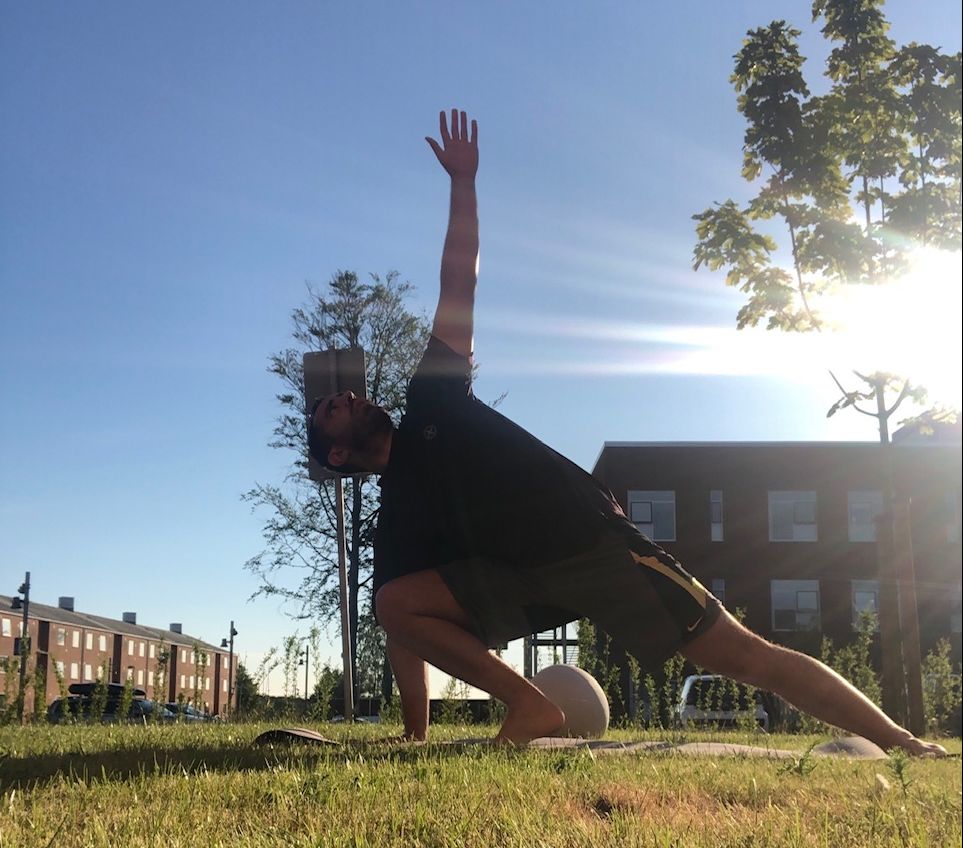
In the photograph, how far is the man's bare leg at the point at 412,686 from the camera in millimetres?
3906

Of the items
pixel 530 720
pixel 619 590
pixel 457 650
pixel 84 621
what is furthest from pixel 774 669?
pixel 84 621

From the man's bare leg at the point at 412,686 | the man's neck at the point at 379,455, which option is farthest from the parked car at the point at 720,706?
the man's neck at the point at 379,455

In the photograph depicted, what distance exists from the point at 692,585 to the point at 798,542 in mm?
33318

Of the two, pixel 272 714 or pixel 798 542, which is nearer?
pixel 272 714

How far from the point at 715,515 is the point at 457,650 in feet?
104

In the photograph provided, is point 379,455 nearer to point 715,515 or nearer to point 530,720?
point 530,720

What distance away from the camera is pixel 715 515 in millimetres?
33906

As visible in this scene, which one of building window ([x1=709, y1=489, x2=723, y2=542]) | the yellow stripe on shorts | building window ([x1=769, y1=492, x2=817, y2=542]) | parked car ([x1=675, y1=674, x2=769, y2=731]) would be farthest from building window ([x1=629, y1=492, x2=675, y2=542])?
the yellow stripe on shorts

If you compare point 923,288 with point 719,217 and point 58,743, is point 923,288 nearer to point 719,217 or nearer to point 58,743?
point 719,217

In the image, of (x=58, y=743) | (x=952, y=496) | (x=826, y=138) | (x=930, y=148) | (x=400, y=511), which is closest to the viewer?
→ (x=952, y=496)

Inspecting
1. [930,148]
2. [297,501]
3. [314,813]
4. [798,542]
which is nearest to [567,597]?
[314,813]

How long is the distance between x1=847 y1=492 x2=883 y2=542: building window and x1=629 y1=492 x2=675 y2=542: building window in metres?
6.42

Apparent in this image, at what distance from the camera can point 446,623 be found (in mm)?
3352

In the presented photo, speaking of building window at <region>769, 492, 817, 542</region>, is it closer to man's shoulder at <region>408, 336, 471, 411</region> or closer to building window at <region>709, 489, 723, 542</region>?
building window at <region>709, 489, 723, 542</region>
